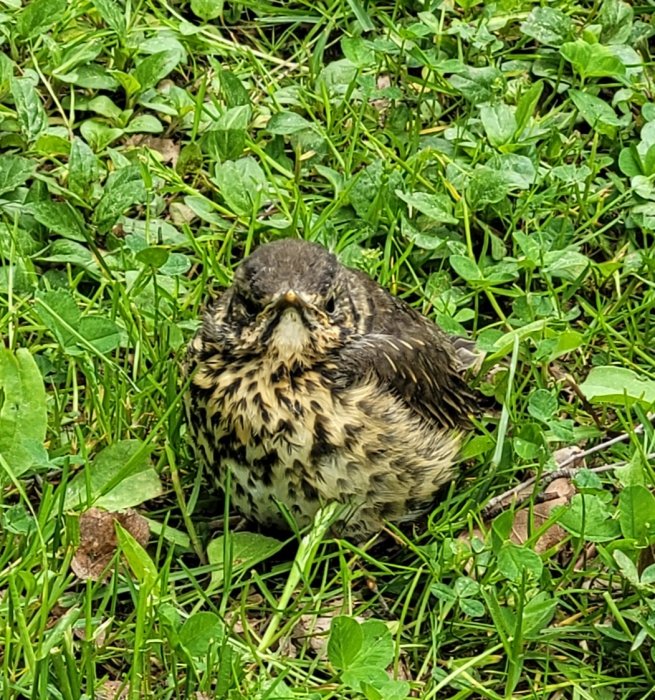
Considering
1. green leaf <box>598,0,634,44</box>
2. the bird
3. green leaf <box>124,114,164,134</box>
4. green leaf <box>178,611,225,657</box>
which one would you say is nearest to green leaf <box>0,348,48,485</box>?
the bird

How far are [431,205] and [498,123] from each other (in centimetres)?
43

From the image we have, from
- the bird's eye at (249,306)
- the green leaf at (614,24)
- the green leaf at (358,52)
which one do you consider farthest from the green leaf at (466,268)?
the green leaf at (614,24)

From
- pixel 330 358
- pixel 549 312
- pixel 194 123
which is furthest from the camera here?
pixel 194 123

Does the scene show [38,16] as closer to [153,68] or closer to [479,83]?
[153,68]

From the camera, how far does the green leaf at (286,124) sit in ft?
15.5

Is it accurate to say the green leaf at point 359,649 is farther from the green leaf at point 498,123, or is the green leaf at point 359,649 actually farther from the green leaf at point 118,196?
the green leaf at point 498,123

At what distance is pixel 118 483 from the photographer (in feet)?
11.8

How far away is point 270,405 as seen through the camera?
11.6ft

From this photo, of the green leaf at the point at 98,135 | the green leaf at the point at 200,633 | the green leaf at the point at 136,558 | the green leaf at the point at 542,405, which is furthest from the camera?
the green leaf at the point at 98,135

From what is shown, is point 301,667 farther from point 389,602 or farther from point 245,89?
point 245,89

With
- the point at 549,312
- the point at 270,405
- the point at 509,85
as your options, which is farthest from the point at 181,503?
the point at 509,85

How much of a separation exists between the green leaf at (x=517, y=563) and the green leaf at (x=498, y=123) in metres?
1.65

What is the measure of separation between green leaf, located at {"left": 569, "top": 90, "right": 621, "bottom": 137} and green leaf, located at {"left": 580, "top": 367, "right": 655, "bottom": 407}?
3.47 ft

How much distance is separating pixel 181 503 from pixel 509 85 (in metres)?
1.99
